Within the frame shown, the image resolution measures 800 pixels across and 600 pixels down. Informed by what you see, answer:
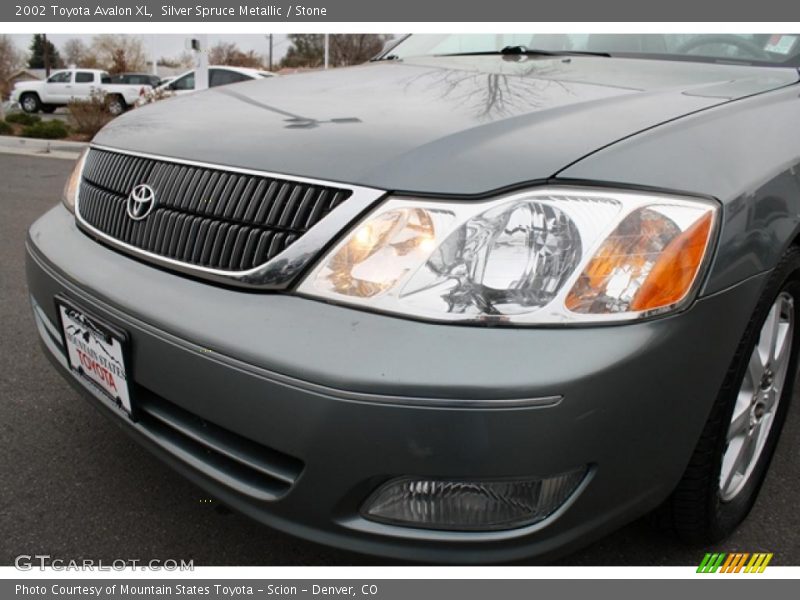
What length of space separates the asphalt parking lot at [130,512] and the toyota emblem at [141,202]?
2.62 ft

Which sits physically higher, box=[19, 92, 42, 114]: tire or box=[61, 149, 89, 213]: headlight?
box=[61, 149, 89, 213]: headlight

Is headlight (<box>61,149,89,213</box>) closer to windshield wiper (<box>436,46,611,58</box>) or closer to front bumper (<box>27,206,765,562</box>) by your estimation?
front bumper (<box>27,206,765,562</box>)

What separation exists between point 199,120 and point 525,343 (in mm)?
1195

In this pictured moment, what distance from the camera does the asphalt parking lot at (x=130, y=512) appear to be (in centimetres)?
175

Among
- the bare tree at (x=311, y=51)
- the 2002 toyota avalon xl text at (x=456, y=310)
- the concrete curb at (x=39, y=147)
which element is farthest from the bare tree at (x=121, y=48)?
the 2002 toyota avalon xl text at (x=456, y=310)

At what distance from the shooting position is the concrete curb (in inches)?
434

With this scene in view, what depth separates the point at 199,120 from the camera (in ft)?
6.11

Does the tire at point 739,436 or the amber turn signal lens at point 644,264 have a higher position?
the amber turn signal lens at point 644,264

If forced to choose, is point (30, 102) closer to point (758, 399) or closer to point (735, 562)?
point (758, 399)

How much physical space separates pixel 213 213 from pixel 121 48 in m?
40.3

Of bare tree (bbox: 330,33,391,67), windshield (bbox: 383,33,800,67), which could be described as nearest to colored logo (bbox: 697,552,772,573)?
windshield (bbox: 383,33,800,67)

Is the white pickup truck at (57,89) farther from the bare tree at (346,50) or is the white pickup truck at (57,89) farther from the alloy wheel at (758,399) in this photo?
the alloy wheel at (758,399)

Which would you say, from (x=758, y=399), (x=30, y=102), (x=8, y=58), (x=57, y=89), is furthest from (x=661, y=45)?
(x=8, y=58)

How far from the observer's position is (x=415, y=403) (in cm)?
116
